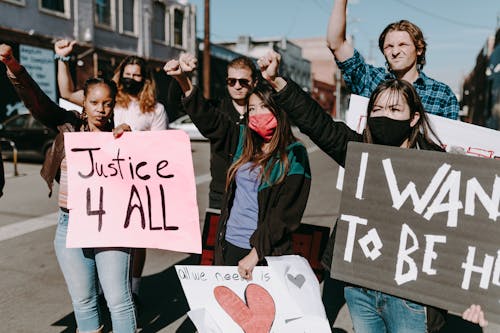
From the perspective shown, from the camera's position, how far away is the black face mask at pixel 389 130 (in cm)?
216

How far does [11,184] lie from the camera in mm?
10141

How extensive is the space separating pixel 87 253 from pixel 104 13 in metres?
20.8

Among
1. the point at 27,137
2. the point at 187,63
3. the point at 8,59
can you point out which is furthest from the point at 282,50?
the point at 8,59

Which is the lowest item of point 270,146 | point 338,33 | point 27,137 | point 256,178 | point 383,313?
point 27,137

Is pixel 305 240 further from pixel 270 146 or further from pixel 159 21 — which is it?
pixel 159 21

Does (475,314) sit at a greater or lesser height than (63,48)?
lesser

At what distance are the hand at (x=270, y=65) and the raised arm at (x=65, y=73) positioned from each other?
1.35m

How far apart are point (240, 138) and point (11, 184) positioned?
874 cm

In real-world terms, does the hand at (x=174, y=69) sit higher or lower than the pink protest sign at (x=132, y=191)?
higher

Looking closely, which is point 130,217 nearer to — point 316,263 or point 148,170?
point 148,170

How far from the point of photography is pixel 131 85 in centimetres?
391

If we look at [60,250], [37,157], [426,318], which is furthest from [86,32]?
[426,318]

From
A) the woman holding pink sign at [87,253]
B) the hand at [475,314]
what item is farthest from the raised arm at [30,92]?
the hand at [475,314]

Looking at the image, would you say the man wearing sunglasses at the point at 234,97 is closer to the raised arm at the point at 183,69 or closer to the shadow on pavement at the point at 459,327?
the raised arm at the point at 183,69
